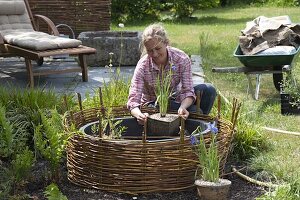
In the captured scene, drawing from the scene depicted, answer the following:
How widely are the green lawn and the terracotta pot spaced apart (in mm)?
390

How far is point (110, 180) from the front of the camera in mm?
3926

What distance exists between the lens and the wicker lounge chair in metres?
7.48

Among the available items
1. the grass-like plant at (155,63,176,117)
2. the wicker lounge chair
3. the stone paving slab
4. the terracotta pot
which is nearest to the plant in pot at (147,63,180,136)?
the grass-like plant at (155,63,176,117)

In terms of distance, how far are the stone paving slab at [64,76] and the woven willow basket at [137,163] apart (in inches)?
116

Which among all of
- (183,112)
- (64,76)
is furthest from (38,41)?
(183,112)

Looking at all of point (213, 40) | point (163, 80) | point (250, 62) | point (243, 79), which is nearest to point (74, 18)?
point (213, 40)

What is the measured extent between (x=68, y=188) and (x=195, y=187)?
78cm

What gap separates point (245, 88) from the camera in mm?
7512

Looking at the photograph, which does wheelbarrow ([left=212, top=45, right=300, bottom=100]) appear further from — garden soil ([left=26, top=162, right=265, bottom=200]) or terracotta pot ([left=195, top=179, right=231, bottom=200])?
terracotta pot ([left=195, top=179, right=231, bottom=200])

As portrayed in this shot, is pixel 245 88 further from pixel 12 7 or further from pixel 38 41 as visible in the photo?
pixel 12 7

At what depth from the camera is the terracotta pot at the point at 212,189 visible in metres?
3.59

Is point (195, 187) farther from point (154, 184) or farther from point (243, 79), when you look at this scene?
point (243, 79)

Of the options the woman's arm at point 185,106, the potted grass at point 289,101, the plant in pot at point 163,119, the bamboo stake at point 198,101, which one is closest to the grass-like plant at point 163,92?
the plant in pot at point 163,119

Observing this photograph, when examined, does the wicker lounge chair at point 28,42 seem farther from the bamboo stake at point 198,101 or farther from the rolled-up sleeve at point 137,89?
the bamboo stake at point 198,101
